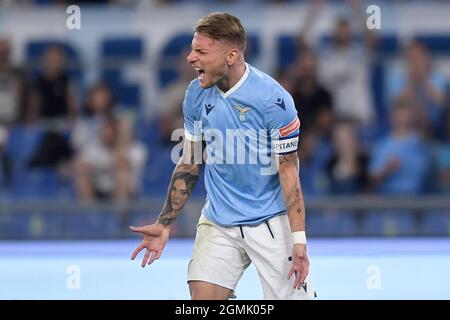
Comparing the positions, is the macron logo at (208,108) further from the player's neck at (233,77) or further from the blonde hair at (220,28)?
the blonde hair at (220,28)

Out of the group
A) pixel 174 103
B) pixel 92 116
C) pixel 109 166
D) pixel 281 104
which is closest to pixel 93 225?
pixel 109 166

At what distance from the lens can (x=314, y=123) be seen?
33.2 feet

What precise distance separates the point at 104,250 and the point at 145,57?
7.61 ft

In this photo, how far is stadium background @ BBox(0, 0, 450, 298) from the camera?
9.70 meters

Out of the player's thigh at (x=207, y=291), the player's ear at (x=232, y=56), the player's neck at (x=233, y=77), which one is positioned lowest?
the player's thigh at (x=207, y=291)

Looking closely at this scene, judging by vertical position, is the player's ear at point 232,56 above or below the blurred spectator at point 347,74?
above

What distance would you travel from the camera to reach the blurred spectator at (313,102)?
10062 millimetres

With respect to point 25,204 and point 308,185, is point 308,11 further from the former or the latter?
point 25,204

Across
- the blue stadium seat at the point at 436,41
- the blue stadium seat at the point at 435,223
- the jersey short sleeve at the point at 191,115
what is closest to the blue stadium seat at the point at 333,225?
the blue stadium seat at the point at 435,223

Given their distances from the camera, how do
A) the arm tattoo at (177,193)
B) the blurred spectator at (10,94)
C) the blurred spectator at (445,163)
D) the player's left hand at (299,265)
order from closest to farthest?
the player's left hand at (299,265), the arm tattoo at (177,193), the blurred spectator at (445,163), the blurred spectator at (10,94)

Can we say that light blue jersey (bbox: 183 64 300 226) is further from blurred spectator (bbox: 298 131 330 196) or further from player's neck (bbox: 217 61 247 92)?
blurred spectator (bbox: 298 131 330 196)

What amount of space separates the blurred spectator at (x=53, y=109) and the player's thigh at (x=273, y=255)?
5.50 m

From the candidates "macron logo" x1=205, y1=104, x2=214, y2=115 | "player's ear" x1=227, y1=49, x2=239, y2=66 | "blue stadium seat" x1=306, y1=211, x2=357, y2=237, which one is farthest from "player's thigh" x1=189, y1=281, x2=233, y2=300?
"blue stadium seat" x1=306, y1=211, x2=357, y2=237
